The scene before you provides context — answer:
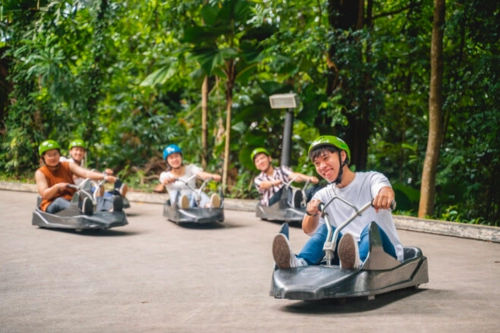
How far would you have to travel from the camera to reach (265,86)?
50.9 ft

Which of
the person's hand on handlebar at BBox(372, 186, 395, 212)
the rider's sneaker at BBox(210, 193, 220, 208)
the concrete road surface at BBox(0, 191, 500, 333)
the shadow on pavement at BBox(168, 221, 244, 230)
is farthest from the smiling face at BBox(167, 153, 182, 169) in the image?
the person's hand on handlebar at BBox(372, 186, 395, 212)

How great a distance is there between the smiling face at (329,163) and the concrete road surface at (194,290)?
1060 mm

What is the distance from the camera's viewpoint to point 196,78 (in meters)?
16.6

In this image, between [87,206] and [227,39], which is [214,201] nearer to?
[87,206]

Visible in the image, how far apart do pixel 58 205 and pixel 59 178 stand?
1.35 ft

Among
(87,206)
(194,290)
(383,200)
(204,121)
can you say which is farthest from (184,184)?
(383,200)

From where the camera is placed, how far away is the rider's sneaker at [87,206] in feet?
32.6

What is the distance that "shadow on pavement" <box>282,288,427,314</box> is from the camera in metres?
5.18

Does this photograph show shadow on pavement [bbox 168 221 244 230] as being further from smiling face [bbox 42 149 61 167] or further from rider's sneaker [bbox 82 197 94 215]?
smiling face [bbox 42 149 61 167]

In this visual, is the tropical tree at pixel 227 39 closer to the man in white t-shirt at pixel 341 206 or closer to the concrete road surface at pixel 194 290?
the concrete road surface at pixel 194 290

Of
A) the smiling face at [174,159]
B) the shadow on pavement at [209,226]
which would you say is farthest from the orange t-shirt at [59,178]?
the shadow on pavement at [209,226]

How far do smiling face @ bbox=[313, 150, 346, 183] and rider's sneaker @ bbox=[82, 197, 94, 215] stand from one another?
5.17 m

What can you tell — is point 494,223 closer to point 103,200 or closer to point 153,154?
point 103,200

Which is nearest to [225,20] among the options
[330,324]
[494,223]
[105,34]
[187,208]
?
[105,34]
